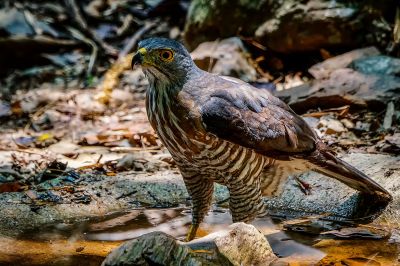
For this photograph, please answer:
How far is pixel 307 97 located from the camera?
6934mm

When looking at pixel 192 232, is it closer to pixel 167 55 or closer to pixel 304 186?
pixel 304 186

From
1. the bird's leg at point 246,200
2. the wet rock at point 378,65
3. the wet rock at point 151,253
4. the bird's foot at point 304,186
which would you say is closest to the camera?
the wet rock at point 151,253

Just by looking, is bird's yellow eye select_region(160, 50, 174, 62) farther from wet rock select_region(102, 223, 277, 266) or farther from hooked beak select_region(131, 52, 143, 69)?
wet rock select_region(102, 223, 277, 266)

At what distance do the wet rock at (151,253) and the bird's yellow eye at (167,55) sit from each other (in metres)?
1.33

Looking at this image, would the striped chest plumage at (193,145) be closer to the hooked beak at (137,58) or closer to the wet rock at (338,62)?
the hooked beak at (137,58)

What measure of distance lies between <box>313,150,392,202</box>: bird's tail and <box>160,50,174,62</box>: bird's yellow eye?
1.39 m

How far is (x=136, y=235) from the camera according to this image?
4.35m

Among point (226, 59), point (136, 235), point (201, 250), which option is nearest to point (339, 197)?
point (136, 235)

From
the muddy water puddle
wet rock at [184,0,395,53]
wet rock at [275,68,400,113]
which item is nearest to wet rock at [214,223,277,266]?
the muddy water puddle

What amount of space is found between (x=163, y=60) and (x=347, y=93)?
345 cm

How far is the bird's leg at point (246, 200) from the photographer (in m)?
4.30

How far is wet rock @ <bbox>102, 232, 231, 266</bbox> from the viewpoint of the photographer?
3.04 metres

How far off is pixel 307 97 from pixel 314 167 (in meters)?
2.33

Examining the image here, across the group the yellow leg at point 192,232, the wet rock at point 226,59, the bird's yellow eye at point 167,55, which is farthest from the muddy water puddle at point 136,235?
the wet rock at point 226,59
